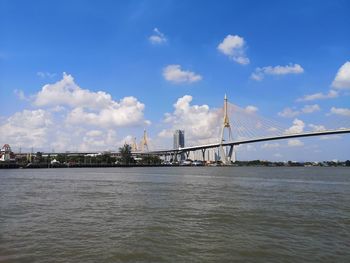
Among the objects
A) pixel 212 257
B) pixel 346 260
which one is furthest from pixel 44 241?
pixel 346 260

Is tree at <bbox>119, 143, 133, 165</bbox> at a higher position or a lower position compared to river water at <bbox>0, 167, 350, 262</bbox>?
higher

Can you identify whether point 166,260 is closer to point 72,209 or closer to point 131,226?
point 131,226

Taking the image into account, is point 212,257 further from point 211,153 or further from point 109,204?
point 211,153

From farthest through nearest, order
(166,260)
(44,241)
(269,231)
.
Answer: (269,231) < (44,241) < (166,260)

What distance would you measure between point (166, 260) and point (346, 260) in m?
3.77

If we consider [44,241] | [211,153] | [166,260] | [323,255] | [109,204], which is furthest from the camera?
[211,153]

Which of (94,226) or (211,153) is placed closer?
(94,226)

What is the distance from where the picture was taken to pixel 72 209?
49.9ft

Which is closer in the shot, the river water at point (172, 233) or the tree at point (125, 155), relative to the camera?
the river water at point (172, 233)

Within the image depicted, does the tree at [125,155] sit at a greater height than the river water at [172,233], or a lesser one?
greater

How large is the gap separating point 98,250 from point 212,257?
8.28ft

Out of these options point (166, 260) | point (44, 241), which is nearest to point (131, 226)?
point (44, 241)

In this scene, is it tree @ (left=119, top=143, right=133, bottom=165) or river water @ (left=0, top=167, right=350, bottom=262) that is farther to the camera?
tree @ (left=119, top=143, right=133, bottom=165)

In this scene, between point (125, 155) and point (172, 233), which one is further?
point (125, 155)
